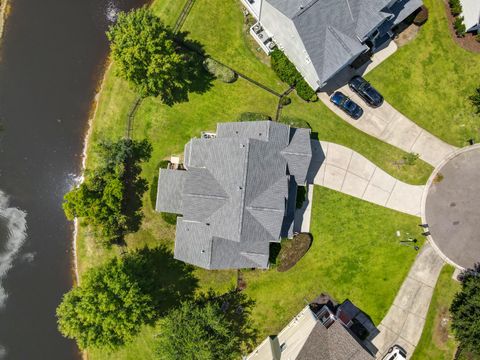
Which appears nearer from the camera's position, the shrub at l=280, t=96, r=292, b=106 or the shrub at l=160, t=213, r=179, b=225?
the shrub at l=160, t=213, r=179, b=225

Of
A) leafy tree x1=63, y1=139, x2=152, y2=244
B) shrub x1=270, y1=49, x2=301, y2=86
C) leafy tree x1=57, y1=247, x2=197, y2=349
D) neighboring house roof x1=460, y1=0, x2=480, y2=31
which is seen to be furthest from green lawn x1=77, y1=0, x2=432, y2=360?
neighboring house roof x1=460, y1=0, x2=480, y2=31

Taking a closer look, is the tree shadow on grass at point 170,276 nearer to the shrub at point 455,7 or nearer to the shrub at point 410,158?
the shrub at point 410,158

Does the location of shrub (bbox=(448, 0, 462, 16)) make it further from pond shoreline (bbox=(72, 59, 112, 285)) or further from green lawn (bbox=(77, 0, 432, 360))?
pond shoreline (bbox=(72, 59, 112, 285))

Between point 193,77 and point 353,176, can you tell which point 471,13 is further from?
point 193,77

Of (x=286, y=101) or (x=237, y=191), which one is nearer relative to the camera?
(x=237, y=191)

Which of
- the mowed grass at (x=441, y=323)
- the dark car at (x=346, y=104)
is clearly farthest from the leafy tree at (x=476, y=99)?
the mowed grass at (x=441, y=323)

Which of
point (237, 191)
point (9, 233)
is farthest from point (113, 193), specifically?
point (9, 233)

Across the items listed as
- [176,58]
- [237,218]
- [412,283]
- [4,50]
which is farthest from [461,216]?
[4,50]
